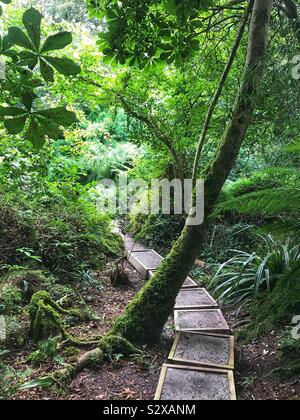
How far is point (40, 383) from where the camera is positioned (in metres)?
2.32

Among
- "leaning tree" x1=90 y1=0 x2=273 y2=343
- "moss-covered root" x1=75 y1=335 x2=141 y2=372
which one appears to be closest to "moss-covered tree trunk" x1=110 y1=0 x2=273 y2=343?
"leaning tree" x1=90 y1=0 x2=273 y2=343

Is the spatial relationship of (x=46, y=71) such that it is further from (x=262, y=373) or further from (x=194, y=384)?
(x=262, y=373)

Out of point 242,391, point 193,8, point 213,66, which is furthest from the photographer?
point 213,66

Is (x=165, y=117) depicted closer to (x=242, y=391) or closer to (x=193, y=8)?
(x=193, y=8)

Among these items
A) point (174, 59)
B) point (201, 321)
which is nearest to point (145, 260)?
point (201, 321)

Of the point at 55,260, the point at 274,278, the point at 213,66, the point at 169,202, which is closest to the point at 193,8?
the point at 213,66

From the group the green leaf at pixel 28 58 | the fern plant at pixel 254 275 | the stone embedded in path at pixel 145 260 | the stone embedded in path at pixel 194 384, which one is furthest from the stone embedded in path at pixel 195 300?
the green leaf at pixel 28 58

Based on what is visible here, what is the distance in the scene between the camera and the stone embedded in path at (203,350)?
283 centimetres

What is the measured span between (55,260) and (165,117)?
2.59 metres

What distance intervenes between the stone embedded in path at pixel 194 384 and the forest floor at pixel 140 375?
129mm

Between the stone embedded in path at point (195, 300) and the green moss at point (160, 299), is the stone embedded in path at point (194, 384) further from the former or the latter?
the stone embedded in path at point (195, 300)

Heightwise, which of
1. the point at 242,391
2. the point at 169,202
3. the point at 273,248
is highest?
the point at 169,202

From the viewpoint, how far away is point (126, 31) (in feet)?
7.17

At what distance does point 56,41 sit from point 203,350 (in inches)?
109
